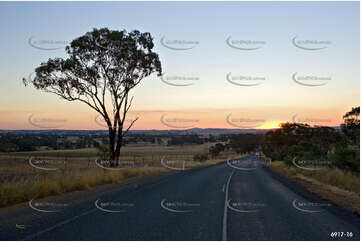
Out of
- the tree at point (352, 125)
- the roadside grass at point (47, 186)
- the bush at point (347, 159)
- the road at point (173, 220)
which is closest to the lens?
the road at point (173, 220)

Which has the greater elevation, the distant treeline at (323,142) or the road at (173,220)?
the distant treeline at (323,142)

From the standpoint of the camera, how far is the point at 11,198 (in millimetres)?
13836

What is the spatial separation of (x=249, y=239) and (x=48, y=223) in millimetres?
5238

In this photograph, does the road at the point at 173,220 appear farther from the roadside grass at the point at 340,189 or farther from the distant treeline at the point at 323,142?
the distant treeline at the point at 323,142

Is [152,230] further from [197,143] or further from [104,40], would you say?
[197,143]

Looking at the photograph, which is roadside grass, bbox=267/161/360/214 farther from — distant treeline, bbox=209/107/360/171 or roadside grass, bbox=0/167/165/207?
roadside grass, bbox=0/167/165/207

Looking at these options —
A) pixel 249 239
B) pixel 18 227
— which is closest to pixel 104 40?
pixel 18 227

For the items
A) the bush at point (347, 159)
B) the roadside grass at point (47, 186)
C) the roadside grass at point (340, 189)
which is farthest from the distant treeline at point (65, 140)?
the bush at point (347, 159)

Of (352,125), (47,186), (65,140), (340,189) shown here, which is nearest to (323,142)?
(352,125)

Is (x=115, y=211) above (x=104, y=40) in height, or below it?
below

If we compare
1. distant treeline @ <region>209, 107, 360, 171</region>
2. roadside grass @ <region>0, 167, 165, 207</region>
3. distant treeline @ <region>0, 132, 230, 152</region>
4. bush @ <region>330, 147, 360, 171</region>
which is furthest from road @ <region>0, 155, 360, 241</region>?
distant treeline @ <region>0, 132, 230, 152</region>

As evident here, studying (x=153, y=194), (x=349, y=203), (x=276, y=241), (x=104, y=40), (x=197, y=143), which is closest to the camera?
(x=276, y=241)

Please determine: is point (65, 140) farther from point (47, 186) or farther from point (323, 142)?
point (47, 186)

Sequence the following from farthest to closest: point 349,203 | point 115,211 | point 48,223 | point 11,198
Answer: point 349,203 → point 11,198 → point 115,211 → point 48,223
